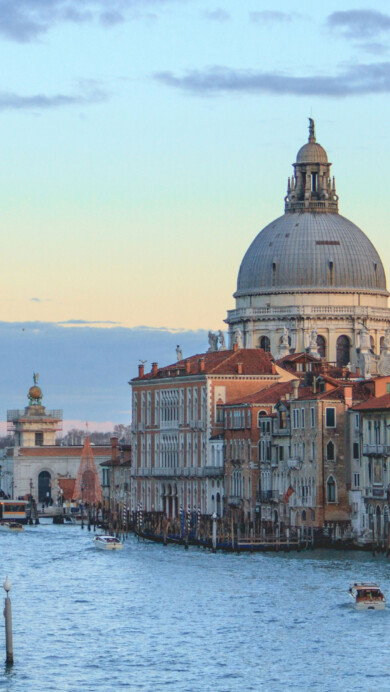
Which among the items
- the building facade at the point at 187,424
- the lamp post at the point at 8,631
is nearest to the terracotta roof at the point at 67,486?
the building facade at the point at 187,424

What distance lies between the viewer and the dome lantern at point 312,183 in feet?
410

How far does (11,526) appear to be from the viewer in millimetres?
106938

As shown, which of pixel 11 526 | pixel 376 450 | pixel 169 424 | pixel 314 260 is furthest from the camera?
pixel 314 260

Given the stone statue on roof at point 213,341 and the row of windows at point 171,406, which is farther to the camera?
the stone statue on roof at point 213,341

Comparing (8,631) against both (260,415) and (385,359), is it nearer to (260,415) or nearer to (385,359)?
(260,415)

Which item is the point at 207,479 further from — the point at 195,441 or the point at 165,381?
the point at 165,381

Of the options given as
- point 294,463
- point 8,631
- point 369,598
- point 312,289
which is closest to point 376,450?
point 294,463

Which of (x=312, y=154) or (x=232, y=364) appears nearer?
(x=232, y=364)

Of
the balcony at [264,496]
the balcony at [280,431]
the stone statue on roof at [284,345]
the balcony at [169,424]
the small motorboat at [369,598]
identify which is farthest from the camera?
the stone statue on roof at [284,345]

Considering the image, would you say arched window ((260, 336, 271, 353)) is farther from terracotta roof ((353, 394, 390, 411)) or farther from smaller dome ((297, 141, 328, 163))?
terracotta roof ((353, 394, 390, 411))

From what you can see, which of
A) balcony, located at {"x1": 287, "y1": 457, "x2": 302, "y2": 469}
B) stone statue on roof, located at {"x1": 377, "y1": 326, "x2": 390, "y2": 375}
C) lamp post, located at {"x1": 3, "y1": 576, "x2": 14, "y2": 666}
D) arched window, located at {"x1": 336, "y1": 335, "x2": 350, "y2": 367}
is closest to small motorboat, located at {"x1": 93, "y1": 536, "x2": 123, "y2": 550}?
balcony, located at {"x1": 287, "y1": 457, "x2": 302, "y2": 469}

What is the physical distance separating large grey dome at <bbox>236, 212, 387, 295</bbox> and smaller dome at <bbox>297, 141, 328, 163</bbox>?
363 centimetres

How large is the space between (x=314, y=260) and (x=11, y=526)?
2514cm

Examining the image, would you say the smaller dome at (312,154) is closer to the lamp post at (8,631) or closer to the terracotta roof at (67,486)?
the terracotta roof at (67,486)
